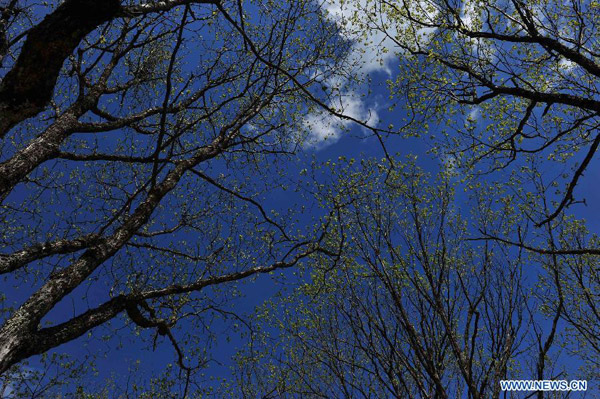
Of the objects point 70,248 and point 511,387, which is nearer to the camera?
point 70,248

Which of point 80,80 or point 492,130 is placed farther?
point 492,130

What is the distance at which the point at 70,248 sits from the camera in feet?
16.1

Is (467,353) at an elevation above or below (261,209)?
below

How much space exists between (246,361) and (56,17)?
933cm

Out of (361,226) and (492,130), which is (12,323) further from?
(492,130)

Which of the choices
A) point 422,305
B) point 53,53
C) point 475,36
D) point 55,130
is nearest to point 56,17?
point 53,53

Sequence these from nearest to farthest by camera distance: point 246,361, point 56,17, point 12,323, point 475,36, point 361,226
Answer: point 56,17
point 12,323
point 475,36
point 361,226
point 246,361

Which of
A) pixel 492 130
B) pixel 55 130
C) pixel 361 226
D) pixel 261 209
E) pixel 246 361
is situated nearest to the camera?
pixel 55 130

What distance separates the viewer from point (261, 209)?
6.37 metres

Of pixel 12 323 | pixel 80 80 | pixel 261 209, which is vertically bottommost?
pixel 12 323

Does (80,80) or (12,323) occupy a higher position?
(80,80)

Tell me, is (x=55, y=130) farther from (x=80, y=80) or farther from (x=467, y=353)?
(x=467, y=353)

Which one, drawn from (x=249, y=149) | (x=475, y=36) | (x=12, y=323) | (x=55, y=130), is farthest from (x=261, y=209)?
(x=475, y=36)

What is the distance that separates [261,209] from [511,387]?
572 cm
